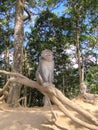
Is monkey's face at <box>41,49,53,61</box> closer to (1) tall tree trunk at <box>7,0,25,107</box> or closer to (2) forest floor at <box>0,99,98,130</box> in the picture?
(2) forest floor at <box>0,99,98,130</box>

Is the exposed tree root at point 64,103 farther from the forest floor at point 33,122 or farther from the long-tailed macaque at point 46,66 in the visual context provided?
the long-tailed macaque at point 46,66

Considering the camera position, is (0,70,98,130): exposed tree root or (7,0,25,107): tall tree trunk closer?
(0,70,98,130): exposed tree root

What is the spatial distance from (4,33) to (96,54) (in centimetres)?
639

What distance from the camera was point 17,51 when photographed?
13.6 m

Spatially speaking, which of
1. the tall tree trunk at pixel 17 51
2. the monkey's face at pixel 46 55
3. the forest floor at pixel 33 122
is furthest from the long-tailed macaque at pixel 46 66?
the tall tree trunk at pixel 17 51

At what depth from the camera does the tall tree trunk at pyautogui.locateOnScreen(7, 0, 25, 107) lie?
13133 mm

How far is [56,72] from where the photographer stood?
2080 cm

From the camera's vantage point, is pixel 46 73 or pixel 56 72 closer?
pixel 46 73

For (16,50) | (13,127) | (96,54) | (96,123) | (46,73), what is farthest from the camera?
(96,54)

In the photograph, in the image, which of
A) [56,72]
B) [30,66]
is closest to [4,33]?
[30,66]

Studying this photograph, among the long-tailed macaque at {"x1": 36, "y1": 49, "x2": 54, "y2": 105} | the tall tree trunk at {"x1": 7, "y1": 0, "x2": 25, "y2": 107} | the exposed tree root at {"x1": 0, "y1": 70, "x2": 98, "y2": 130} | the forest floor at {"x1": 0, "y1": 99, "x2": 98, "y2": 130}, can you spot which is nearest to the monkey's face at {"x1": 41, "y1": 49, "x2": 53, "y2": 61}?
the long-tailed macaque at {"x1": 36, "y1": 49, "x2": 54, "y2": 105}

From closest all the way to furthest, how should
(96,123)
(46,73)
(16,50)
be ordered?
1. (96,123)
2. (46,73)
3. (16,50)

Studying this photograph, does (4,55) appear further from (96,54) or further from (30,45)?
(96,54)

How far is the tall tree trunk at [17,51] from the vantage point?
1313 cm
